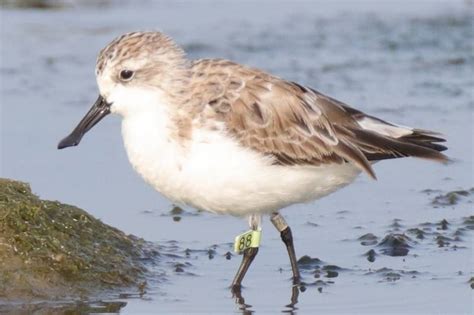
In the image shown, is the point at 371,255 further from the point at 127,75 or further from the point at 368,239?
the point at 127,75

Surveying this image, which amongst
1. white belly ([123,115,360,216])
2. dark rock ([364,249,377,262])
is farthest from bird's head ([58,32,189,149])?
dark rock ([364,249,377,262])

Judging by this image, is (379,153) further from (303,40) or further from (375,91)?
(303,40)

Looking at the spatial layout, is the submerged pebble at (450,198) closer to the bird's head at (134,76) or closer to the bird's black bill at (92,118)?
the bird's head at (134,76)

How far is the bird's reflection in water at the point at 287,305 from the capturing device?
25.5 ft

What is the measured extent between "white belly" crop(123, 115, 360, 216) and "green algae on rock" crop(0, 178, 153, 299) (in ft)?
2.63

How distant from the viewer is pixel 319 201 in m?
10.3

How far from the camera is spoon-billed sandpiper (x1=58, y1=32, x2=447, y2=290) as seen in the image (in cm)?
755

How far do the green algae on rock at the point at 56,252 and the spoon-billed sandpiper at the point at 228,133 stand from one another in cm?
57

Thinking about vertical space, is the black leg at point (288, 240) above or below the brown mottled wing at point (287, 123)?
below

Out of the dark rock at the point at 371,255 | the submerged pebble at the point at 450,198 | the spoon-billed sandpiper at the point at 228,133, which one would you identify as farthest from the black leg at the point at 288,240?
the submerged pebble at the point at 450,198

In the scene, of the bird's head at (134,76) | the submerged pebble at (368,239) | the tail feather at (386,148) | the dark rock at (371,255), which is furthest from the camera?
the submerged pebble at (368,239)

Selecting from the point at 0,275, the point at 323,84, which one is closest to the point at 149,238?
the point at 0,275

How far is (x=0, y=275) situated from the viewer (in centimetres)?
777

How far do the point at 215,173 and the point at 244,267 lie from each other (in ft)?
3.39
